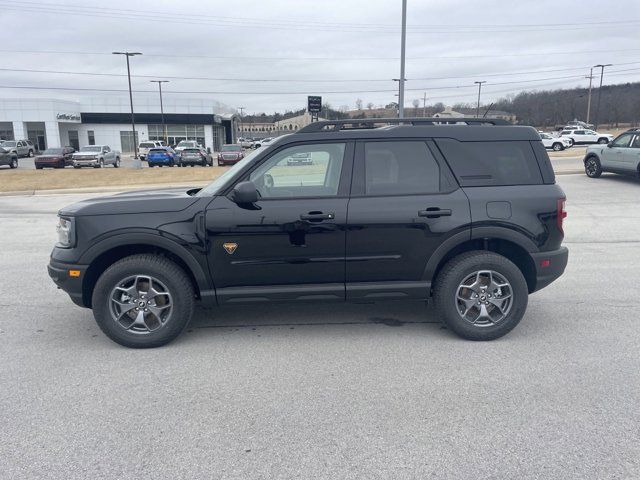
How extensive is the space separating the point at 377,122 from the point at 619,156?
1426 cm

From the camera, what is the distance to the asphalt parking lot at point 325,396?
287 cm

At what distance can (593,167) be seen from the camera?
683 inches

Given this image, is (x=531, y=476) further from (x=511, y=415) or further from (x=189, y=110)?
(x=189, y=110)

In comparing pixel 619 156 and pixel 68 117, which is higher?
pixel 68 117

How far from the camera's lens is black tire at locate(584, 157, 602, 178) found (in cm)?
1708

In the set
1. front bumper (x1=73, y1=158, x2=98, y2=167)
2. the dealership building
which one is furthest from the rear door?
the dealership building

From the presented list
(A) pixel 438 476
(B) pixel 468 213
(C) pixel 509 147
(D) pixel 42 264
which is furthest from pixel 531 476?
(D) pixel 42 264

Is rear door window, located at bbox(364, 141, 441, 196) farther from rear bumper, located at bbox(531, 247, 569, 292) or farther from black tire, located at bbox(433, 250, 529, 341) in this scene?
rear bumper, located at bbox(531, 247, 569, 292)

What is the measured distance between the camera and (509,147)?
4609 mm

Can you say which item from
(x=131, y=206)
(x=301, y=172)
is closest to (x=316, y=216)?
(x=301, y=172)

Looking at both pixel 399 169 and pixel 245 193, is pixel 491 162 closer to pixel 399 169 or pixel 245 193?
pixel 399 169

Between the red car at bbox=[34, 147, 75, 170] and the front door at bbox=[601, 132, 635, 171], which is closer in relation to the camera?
the front door at bbox=[601, 132, 635, 171]

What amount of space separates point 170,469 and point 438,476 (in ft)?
4.79

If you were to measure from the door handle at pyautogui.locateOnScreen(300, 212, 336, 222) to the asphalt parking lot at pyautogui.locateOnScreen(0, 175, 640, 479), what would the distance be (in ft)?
3.64
